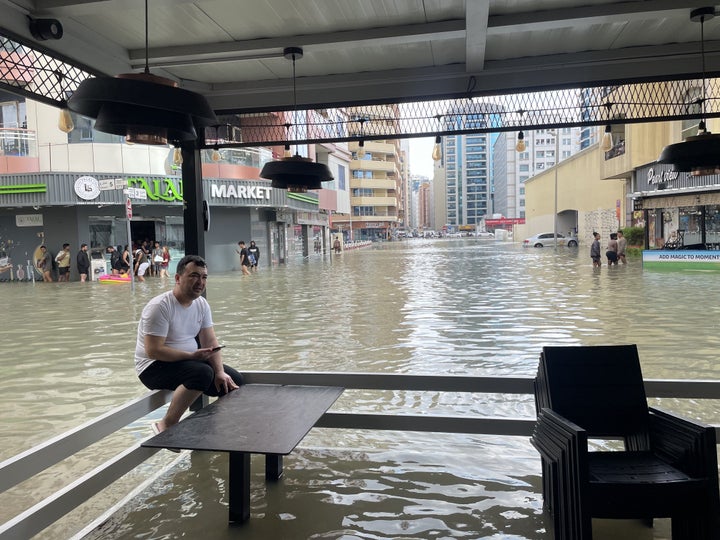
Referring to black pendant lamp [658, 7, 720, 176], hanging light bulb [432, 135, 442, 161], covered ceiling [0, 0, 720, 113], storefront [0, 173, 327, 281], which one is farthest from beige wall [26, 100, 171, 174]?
black pendant lamp [658, 7, 720, 176]

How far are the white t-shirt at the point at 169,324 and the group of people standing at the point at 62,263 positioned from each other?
21360 millimetres

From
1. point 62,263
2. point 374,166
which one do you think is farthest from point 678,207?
point 374,166

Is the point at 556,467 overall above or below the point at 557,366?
below

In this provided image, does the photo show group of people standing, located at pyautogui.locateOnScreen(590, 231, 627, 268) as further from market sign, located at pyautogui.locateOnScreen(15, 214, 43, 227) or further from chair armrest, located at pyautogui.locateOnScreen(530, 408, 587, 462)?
market sign, located at pyautogui.locateOnScreen(15, 214, 43, 227)

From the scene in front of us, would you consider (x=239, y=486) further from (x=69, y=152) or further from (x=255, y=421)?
(x=69, y=152)

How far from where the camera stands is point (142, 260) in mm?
23266

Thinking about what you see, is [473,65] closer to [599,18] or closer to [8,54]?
[599,18]

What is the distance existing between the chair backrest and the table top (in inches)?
50.7

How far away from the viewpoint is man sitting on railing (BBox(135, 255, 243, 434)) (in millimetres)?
3818

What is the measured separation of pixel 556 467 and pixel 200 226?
406 centimetres

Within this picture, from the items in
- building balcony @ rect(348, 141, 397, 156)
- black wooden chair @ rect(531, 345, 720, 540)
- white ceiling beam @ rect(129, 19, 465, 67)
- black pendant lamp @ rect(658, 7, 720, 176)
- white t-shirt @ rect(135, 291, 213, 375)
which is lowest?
black wooden chair @ rect(531, 345, 720, 540)

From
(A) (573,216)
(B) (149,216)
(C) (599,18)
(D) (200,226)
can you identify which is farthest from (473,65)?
(A) (573,216)

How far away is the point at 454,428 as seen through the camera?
150 inches

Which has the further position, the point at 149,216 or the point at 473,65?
the point at 149,216
